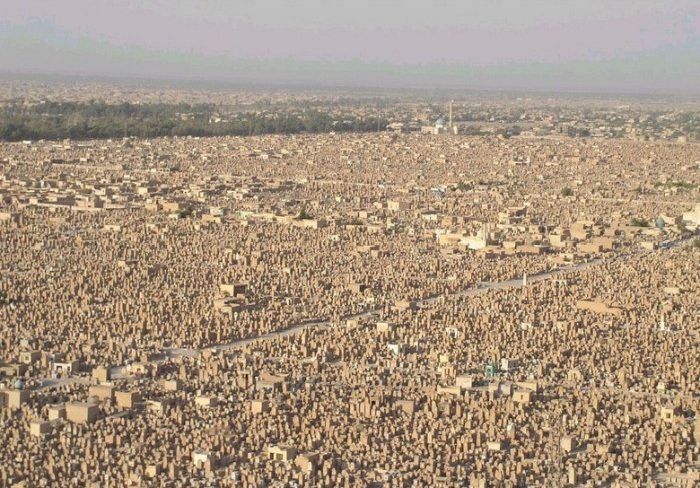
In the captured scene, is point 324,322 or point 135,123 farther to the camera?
point 135,123

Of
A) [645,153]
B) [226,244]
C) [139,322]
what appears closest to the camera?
[139,322]

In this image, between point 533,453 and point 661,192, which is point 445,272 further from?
point 661,192

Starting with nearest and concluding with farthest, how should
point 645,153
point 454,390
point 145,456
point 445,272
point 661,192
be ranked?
1. point 145,456
2. point 454,390
3. point 445,272
4. point 661,192
5. point 645,153

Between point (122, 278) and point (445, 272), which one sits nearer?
point (122, 278)

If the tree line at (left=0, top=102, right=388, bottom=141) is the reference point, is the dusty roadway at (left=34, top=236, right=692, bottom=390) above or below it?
above

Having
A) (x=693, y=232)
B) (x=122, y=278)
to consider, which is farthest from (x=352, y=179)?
(x=122, y=278)

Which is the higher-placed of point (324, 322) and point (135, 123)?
point (324, 322)

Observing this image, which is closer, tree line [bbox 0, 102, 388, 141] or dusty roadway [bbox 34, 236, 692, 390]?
dusty roadway [bbox 34, 236, 692, 390]

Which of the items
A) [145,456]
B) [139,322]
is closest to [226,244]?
[139,322]

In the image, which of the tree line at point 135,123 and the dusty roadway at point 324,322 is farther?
the tree line at point 135,123

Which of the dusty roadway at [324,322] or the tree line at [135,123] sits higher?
the dusty roadway at [324,322]
